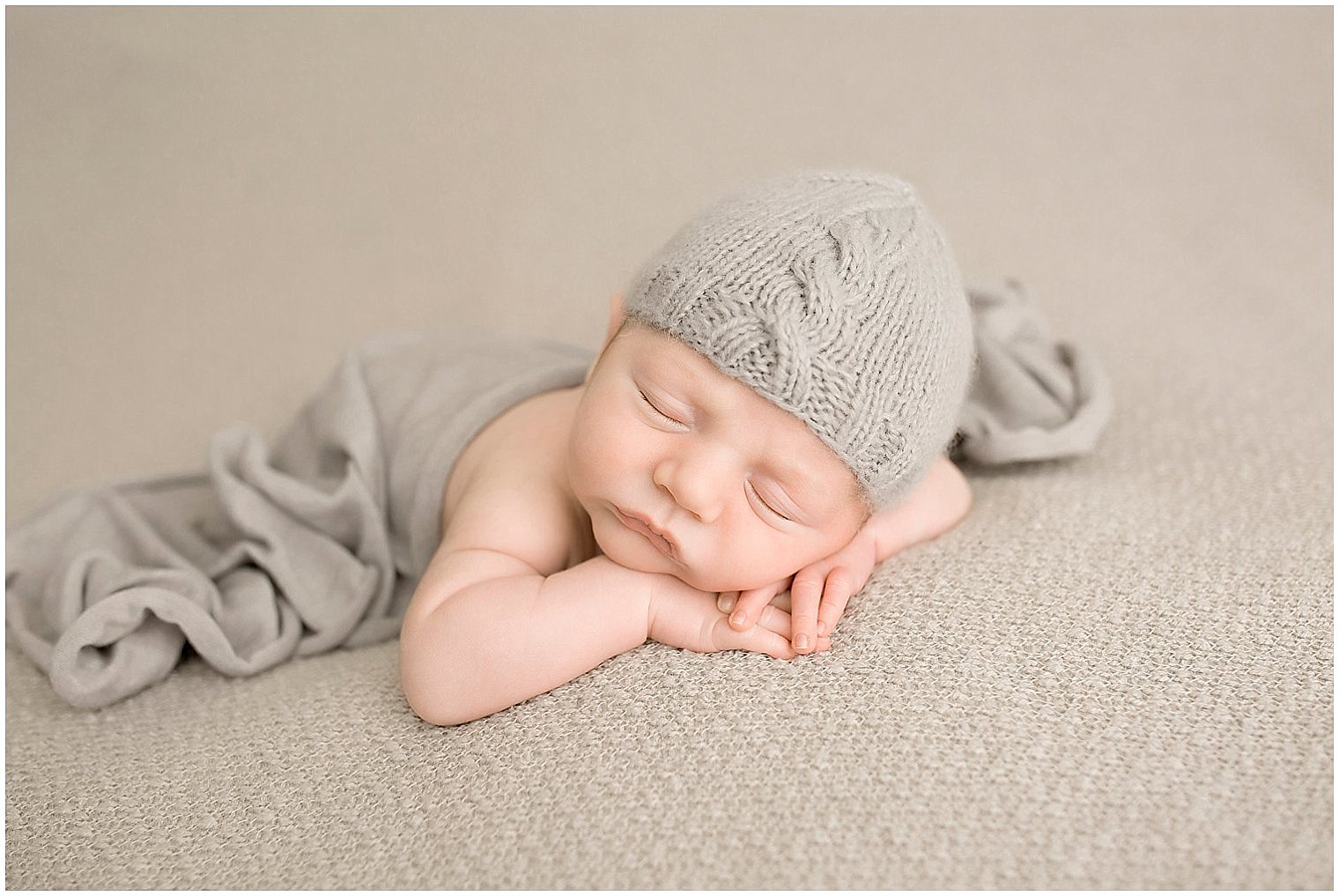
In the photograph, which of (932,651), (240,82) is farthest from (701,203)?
(932,651)

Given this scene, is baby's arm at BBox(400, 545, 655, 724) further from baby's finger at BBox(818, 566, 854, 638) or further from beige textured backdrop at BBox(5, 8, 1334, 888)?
baby's finger at BBox(818, 566, 854, 638)

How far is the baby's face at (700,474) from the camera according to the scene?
40.6 inches

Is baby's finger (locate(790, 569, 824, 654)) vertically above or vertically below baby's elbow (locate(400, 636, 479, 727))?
above

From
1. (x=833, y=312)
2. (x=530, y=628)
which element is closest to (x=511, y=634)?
(x=530, y=628)

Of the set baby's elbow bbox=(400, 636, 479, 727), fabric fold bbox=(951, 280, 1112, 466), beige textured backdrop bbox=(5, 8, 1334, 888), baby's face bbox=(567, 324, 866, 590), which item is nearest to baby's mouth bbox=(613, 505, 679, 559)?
baby's face bbox=(567, 324, 866, 590)

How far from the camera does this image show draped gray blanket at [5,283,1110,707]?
4.23 feet

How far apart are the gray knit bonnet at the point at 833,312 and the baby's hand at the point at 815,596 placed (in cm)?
9

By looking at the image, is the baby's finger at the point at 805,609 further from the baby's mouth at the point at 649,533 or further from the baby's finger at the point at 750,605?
the baby's mouth at the point at 649,533

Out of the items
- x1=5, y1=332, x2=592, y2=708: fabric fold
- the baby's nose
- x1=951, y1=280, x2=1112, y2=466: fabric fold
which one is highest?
the baby's nose

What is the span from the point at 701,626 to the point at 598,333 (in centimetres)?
96

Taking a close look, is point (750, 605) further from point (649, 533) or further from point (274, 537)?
point (274, 537)

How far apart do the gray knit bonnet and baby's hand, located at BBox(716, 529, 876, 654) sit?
0.31 ft

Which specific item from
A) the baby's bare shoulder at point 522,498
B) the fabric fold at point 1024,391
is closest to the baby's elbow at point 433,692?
the baby's bare shoulder at point 522,498

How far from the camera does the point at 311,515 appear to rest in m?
1.47
